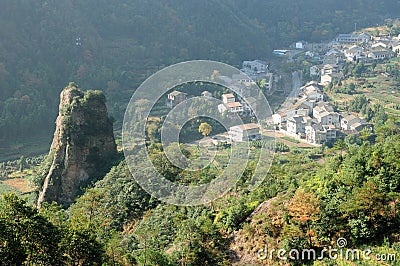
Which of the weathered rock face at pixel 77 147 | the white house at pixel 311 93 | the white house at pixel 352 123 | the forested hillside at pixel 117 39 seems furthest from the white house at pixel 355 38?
the weathered rock face at pixel 77 147

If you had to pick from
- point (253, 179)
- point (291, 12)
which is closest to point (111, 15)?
point (291, 12)

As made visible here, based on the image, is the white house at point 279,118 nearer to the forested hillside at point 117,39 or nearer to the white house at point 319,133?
the white house at point 319,133

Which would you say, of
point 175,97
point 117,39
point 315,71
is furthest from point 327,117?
point 117,39

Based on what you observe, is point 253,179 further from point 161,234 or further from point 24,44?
point 24,44

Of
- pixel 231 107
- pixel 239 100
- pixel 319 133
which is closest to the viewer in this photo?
pixel 319 133

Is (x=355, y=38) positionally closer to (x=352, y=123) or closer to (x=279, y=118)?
(x=279, y=118)
